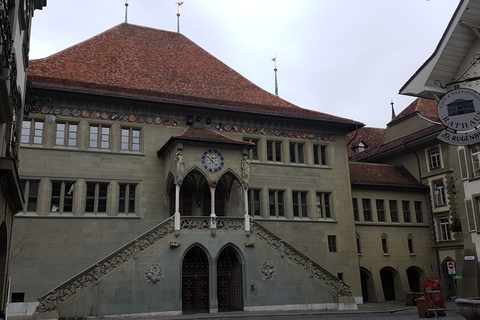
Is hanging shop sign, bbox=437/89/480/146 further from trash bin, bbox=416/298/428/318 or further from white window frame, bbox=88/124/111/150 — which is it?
white window frame, bbox=88/124/111/150

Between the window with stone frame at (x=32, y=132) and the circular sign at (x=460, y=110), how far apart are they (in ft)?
63.1

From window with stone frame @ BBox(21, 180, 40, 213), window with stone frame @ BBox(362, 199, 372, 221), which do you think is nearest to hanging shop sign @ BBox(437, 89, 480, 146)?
window with stone frame @ BBox(21, 180, 40, 213)

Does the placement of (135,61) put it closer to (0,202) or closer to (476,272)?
(0,202)

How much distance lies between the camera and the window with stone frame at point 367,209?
32656 millimetres

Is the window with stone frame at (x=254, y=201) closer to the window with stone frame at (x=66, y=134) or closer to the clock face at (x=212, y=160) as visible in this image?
the clock face at (x=212, y=160)

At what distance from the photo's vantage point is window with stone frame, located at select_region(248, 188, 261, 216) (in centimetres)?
2800

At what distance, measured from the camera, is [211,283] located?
23000 millimetres

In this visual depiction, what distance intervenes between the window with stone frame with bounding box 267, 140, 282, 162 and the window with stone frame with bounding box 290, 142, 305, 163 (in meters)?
0.78

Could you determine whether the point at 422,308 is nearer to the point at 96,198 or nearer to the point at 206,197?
the point at 206,197

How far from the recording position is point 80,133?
82.5 ft

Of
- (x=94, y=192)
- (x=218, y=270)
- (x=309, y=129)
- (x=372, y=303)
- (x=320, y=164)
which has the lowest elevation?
(x=372, y=303)

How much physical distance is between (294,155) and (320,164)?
1.81 meters

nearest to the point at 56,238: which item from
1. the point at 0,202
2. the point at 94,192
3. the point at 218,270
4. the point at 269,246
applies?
the point at 94,192

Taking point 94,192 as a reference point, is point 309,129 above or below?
above
